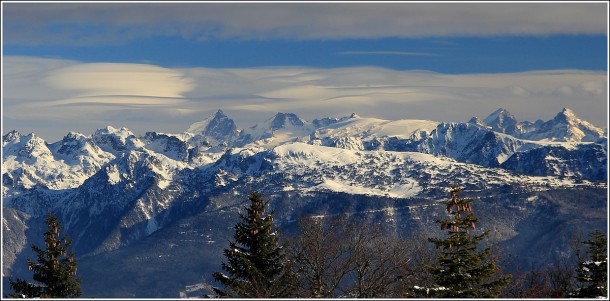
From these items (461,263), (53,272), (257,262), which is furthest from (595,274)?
(53,272)

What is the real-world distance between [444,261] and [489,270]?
2.23 metres

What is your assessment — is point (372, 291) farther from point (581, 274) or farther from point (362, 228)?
point (581, 274)

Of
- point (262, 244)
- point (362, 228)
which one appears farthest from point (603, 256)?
point (262, 244)

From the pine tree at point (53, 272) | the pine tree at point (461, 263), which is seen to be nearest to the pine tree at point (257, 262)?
the pine tree at point (53, 272)

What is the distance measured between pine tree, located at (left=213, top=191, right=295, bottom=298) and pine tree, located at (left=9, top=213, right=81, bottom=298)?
10248 millimetres

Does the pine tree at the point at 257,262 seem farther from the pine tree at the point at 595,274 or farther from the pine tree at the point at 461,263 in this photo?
the pine tree at the point at 595,274

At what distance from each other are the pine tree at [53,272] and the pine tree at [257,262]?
1025cm

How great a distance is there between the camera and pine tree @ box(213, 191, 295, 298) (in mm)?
65125

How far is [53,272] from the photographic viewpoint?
68.1 m

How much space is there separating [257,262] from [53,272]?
1436 centimetres

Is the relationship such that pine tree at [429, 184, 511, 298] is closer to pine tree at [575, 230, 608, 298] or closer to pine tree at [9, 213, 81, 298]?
pine tree at [575, 230, 608, 298]

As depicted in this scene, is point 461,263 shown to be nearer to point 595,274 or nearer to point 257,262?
point 595,274

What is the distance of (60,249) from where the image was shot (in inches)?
2761

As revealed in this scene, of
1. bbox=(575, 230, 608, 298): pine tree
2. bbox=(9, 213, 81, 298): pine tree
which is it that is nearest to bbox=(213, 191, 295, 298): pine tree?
bbox=(9, 213, 81, 298): pine tree
